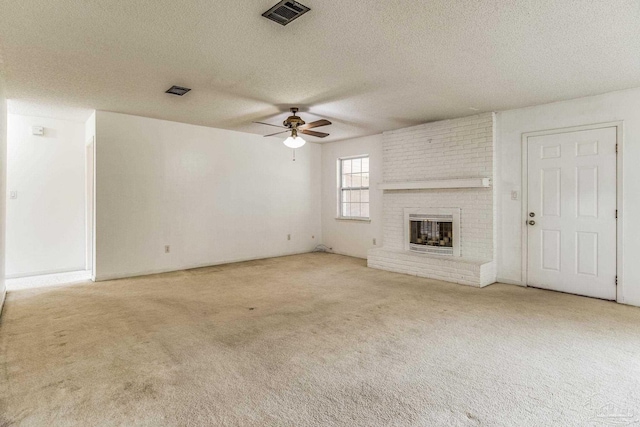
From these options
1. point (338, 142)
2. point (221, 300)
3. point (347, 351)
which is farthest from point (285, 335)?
point (338, 142)

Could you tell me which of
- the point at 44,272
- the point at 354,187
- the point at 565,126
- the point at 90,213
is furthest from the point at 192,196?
the point at 565,126

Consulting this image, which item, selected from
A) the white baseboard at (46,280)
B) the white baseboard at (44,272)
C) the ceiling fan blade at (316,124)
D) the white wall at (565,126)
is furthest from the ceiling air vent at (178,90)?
the white wall at (565,126)

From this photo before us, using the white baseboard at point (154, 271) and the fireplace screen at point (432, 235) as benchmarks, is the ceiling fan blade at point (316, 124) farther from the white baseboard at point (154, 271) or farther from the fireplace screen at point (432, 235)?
the white baseboard at point (154, 271)

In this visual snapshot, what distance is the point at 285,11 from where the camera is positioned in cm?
233

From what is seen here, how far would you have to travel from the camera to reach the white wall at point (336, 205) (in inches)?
267

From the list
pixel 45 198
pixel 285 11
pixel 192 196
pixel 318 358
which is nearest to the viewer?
pixel 285 11

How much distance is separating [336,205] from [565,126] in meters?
4.39

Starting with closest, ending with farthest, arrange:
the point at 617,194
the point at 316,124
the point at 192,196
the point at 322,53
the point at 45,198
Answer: the point at 322,53 → the point at 617,194 → the point at 316,124 → the point at 45,198 → the point at 192,196

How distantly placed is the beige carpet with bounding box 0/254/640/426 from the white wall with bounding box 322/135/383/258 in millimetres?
2653

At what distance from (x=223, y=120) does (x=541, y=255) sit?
5.19 metres

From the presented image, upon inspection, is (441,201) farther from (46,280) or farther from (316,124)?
(46,280)

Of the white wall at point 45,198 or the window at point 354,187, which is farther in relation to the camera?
the window at point 354,187

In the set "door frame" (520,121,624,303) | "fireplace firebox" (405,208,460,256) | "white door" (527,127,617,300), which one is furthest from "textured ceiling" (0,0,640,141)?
"fireplace firebox" (405,208,460,256)

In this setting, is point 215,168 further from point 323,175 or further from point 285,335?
point 285,335
